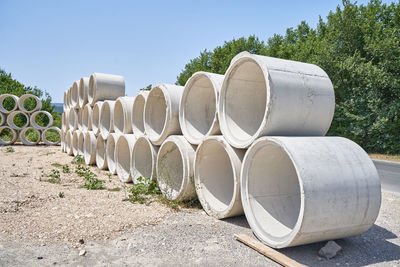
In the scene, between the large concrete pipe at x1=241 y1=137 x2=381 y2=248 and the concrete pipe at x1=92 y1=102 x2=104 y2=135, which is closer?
the large concrete pipe at x1=241 y1=137 x2=381 y2=248

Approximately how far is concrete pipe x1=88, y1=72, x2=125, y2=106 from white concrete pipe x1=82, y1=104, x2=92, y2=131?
12.2 inches

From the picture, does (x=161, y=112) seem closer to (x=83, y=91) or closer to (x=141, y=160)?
(x=141, y=160)

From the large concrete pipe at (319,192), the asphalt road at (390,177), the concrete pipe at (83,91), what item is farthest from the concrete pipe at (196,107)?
the concrete pipe at (83,91)

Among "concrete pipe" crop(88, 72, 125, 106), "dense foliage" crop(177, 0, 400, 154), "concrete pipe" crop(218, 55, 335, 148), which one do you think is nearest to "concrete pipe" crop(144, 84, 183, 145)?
"concrete pipe" crop(218, 55, 335, 148)

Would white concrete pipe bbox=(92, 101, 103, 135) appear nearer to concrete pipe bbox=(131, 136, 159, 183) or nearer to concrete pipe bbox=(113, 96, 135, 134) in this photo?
concrete pipe bbox=(113, 96, 135, 134)

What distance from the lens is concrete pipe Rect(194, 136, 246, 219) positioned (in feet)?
14.6

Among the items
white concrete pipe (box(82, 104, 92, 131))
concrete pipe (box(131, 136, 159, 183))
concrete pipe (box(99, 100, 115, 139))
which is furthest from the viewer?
white concrete pipe (box(82, 104, 92, 131))

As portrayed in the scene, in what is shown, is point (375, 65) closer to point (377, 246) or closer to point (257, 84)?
point (257, 84)

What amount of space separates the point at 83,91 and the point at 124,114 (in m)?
4.02

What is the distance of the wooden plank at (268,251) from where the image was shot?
313cm

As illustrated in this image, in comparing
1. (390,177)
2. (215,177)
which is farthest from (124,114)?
(390,177)

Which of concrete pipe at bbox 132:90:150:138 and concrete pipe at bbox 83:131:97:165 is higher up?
concrete pipe at bbox 132:90:150:138

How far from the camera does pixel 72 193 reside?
5793mm

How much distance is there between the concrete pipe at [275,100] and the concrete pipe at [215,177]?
375 millimetres
